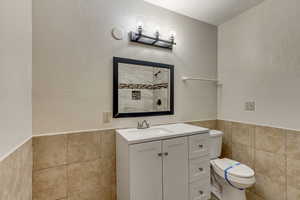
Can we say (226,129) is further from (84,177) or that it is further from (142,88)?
(84,177)

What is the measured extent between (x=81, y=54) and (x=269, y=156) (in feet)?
7.60

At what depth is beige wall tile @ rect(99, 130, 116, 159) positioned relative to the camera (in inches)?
54.2

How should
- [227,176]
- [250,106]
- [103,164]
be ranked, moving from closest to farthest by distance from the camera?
[103,164] < [227,176] < [250,106]

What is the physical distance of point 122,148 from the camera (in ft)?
4.09

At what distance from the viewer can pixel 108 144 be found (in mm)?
1398

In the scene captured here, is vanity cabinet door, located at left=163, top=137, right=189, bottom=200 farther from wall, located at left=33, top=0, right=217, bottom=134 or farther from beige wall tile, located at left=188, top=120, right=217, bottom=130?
beige wall tile, located at left=188, top=120, right=217, bottom=130

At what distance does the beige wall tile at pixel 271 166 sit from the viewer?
1484 mm

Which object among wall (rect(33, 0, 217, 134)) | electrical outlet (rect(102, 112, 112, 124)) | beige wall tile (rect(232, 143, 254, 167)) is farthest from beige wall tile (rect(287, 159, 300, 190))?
electrical outlet (rect(102, 112, 112, 124))

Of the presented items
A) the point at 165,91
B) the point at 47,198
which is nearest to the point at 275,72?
the point at 165,91

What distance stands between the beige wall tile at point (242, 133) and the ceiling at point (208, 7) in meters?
1.52

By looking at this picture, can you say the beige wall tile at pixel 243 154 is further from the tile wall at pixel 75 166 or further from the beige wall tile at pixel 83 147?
the beige wall tile at pixel 83 147

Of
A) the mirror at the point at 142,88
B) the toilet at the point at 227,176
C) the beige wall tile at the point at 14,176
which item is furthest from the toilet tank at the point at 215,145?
the beige wall tile at the point at 14,176

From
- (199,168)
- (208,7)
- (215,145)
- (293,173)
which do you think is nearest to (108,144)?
(199,168)

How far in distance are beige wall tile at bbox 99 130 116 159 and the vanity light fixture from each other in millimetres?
1032
